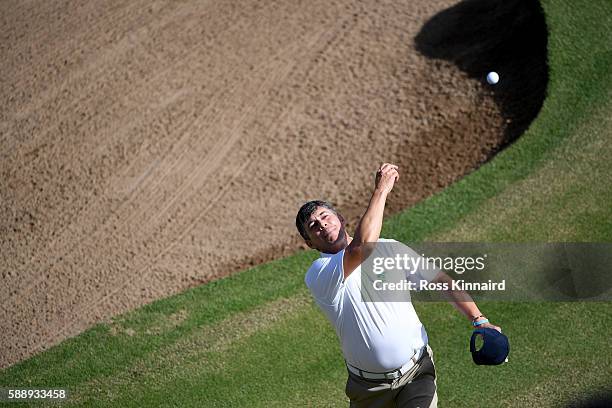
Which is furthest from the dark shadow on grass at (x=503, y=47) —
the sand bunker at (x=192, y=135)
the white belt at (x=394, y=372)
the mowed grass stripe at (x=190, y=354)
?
the white belt at (x=394, y=372)

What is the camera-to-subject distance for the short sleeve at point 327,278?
5.16 metres

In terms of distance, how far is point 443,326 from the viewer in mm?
7801

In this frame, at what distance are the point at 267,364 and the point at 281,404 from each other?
60 cm

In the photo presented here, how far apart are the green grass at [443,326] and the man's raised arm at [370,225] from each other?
2.63 m

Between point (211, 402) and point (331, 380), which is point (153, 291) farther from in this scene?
point (331, 380)

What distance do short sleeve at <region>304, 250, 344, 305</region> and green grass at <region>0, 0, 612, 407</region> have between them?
2.33 meters

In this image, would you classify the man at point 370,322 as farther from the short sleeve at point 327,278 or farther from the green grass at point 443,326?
the green grass at point 443,326

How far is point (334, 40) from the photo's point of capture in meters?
12.9

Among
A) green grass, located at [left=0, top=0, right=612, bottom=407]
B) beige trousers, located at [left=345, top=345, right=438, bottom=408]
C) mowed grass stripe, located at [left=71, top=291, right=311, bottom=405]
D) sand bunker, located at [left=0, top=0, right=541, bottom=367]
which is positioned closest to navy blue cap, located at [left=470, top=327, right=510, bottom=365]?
beige trousers, located at [left=345, top=345, right=438, bottom=408]

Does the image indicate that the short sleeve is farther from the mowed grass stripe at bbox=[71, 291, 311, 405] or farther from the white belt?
the mowed grass stripe at bbox=[71, 291, 311, 405]

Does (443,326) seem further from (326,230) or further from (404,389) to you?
(326,230)

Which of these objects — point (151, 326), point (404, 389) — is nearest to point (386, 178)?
point (404, 389)

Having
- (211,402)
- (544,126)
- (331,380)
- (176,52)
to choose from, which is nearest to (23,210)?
(176,52)

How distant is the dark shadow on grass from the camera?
10.9 m
